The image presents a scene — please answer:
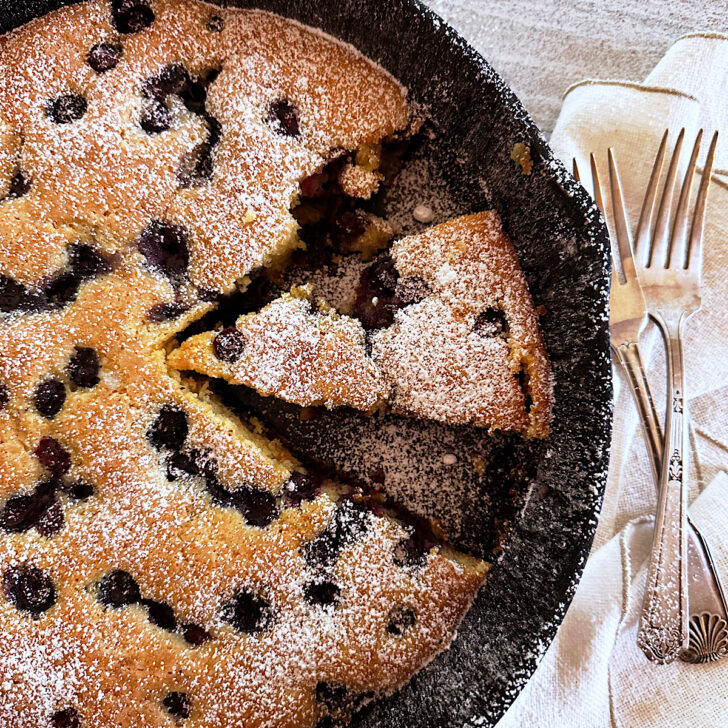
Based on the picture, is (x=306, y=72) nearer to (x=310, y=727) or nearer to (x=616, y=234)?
(x=616, y=234)

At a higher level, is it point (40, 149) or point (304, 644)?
point (40, 149)

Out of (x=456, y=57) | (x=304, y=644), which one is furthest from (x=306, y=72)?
(x=304, y=644)

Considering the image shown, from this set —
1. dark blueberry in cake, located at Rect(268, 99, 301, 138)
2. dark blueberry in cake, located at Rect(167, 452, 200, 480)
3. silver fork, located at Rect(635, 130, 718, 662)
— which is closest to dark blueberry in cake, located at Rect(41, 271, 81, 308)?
dark blueberry in cake, located at Rect(167, 452, 200, 480)

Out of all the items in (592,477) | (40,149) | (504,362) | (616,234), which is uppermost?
(40,149)

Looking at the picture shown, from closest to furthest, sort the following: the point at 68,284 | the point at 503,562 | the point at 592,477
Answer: the point at 592,477 → the point at 503,562 → the point at 68,284

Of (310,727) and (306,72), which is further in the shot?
(306,72)

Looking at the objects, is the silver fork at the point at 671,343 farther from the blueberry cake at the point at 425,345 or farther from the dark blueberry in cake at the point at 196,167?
the dark blueberry in cake at the point at 196,167

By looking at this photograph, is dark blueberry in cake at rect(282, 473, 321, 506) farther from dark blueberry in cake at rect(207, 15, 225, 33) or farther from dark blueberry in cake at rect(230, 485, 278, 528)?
dark blueberry in cake at rect(207, 15, 225, 33)

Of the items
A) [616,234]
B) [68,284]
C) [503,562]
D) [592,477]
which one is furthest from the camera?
[616,234]
